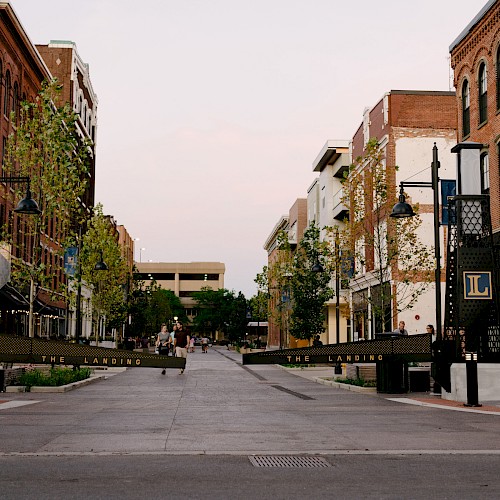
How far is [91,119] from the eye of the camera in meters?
82.1

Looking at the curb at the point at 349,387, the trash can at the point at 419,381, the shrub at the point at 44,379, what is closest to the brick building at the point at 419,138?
the curb at the point at 349,387

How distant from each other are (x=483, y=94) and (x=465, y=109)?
201 centimetres

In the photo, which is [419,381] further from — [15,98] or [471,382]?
[15,98]

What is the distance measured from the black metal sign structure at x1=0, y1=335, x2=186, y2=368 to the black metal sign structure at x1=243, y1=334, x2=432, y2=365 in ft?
5.61

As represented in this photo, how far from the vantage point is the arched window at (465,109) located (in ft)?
109

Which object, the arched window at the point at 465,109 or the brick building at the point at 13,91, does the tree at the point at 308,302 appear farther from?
the brick building at the point at 13,91

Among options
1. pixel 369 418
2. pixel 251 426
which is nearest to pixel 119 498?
pixel 251 426

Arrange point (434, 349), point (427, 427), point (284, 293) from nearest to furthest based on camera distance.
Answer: point (427, 427), point (434, 349), point (284, 293)

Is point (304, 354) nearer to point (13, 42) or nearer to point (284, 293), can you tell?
point (13, 42)

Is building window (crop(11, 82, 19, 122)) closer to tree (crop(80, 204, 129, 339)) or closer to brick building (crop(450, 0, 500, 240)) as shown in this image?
tree (crop(80, 204, 129, 339))

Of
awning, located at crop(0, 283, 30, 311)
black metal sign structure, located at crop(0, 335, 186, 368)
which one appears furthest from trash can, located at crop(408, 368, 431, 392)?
awning, located at crop(0, 283, 30, 311)

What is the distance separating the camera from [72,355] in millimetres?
14453

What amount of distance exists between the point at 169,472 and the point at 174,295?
549 ft

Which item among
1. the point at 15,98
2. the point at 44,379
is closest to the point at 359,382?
the point at 44,379
